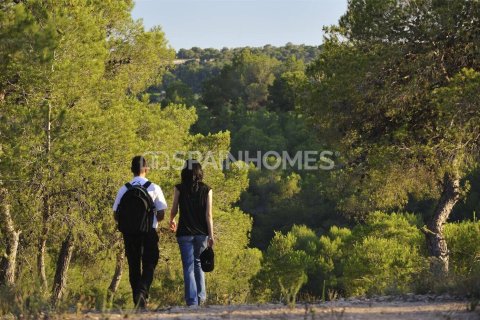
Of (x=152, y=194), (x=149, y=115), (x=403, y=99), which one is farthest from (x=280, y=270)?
(x=152, y=194)

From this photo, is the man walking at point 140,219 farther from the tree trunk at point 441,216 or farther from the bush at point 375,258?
the bush at point 375,258

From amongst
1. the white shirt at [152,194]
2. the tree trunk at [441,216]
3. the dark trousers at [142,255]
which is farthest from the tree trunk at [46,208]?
the tree trunk at [441,216]

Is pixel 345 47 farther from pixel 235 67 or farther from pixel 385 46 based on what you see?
pixel 235 67

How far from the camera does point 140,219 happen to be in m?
6.73

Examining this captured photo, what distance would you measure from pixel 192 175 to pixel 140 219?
2.56 feet

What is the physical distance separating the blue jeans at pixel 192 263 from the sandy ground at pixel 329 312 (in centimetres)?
51

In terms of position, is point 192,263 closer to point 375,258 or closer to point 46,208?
point 46,208

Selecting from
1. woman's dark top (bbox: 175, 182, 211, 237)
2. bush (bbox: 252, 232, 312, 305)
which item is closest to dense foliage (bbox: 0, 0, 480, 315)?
woman's dark top (bbox: 175, 182, 211, 237)

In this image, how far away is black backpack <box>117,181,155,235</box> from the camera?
674 centimetres

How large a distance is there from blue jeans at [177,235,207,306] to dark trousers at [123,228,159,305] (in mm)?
390

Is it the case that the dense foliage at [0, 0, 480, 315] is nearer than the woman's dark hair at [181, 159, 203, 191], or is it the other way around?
the woman's dark hair at [181, 159, 203, 191]

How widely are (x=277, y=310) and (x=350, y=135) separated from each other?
946 cm

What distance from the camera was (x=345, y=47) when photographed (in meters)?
15.5

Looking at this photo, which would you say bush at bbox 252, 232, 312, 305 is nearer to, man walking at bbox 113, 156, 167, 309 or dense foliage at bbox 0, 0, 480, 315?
dense foliage at bbox 0, 0, 480, 315
